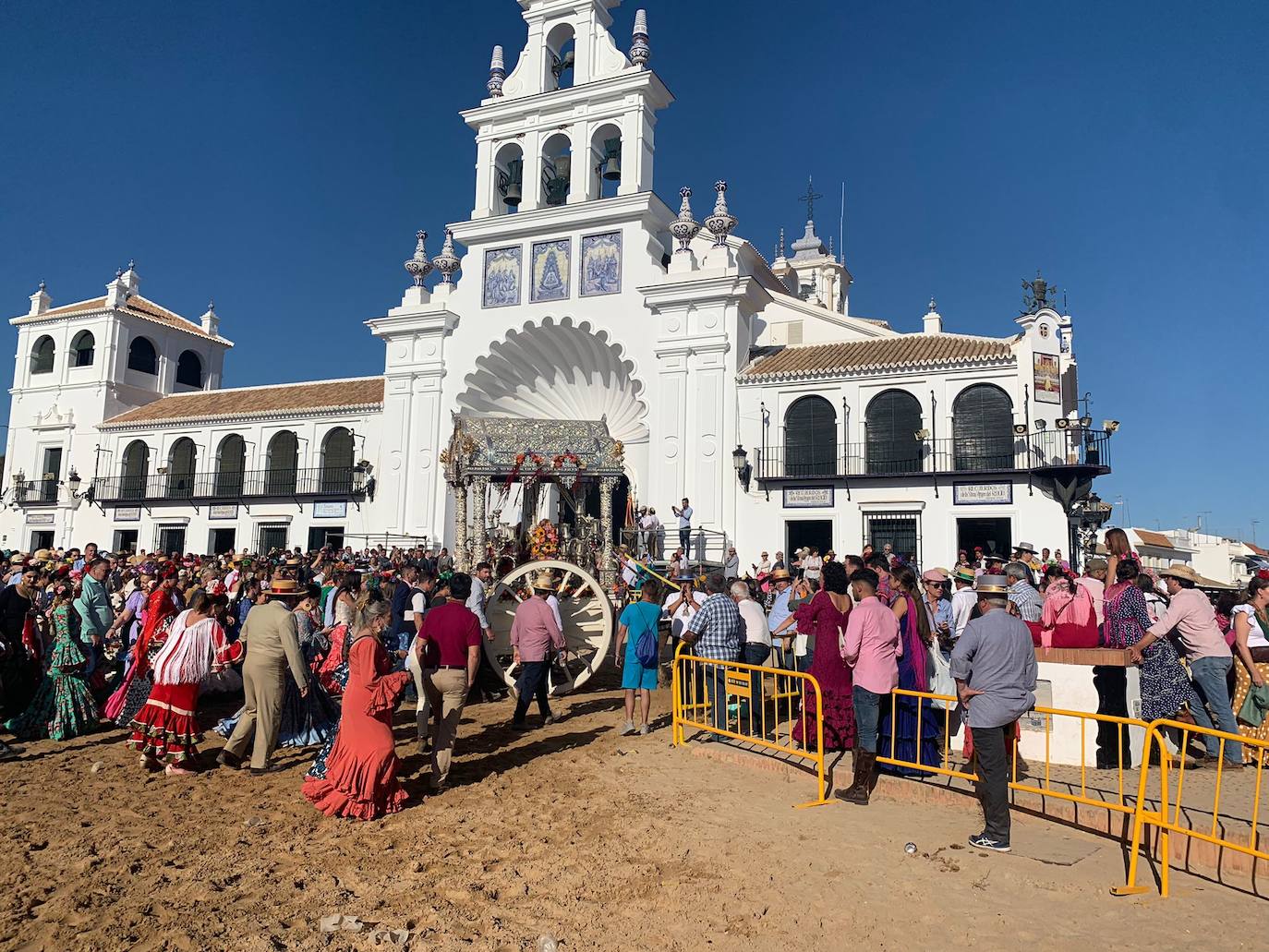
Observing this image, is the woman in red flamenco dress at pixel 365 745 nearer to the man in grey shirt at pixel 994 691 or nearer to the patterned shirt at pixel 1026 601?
the man in grey shirt at pixel 994 691

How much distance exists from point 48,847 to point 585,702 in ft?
19.1

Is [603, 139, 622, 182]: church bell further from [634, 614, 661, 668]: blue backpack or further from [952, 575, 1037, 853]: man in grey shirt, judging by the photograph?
[952, 575, 1037, 853]: man in grey shirt

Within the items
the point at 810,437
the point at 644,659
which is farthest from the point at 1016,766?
the point at 810,437

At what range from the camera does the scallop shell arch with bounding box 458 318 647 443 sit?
2422 centimetres

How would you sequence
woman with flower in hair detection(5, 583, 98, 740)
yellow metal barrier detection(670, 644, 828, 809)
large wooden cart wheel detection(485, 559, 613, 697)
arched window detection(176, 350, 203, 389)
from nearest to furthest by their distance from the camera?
yellow metal barrier detection(670, 644, 828, 809) < woman with flower in hair detection(5, 583, 98, 740) < large wooden cart wheel detection(485, 559, 613, 697) < arched window detection(176, 350, 203, 389)

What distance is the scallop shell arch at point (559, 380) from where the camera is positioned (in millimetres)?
24219

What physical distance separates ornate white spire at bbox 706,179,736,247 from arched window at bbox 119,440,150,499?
22.7m

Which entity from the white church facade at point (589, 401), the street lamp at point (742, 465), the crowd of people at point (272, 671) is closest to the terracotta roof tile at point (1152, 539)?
the white church facade at point (589, 401)

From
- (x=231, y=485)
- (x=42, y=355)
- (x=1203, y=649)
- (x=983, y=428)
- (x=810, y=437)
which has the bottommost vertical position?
(x=1203, y=649)

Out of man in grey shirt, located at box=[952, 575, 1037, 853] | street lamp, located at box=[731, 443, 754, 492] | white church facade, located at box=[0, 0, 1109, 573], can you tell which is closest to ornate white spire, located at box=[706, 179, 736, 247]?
white church facade, located at box=[0, 0, 1109, 573]

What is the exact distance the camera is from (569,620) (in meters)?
10.7

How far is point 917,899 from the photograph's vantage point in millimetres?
4430

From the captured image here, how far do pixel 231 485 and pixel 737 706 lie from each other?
26003 mm

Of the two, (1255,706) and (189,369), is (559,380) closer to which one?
(189,369)
